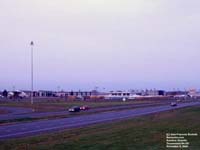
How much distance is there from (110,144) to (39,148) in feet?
11.7

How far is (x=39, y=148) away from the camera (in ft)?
71.1

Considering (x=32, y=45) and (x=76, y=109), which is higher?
(x=32, y=45)

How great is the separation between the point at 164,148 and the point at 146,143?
2.88 meters

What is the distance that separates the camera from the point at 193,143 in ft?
61.6

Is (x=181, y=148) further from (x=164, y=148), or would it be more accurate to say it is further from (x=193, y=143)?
(x=193, y=143)

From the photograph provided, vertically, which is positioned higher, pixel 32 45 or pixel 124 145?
pixel 32 45

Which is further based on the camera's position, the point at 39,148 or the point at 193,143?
the point at 39,148

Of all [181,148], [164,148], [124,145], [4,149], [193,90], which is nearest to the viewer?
[181,148]

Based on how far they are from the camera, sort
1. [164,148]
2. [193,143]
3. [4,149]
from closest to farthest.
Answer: [164,148] < [193,143] < [4,149]

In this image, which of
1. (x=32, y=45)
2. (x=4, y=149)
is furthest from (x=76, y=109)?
(x=4, y=149)

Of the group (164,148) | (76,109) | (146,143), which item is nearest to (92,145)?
(146,143)

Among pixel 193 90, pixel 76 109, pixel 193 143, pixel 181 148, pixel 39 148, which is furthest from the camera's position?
pixel 193 90

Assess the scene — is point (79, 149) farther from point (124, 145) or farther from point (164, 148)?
point (164, 148)

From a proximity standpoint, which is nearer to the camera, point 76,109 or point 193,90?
point 76,109
